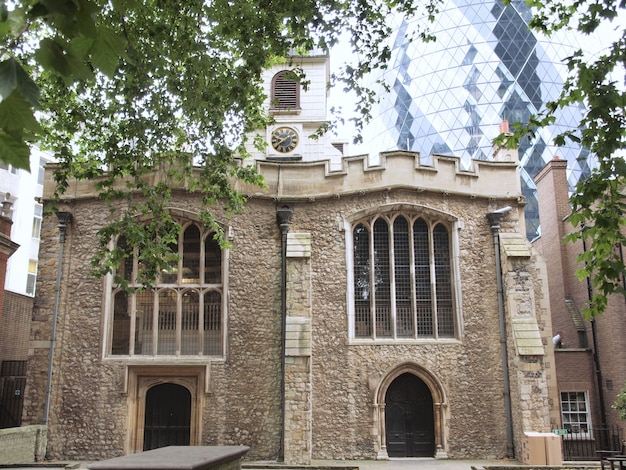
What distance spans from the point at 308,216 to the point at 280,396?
4.67m

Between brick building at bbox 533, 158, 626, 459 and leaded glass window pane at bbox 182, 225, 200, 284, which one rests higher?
leaded glass window pane at bbox 182, 225, 200, 284

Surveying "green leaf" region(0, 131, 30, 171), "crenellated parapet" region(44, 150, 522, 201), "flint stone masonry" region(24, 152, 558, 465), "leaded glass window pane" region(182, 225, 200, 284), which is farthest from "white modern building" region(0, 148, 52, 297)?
"green leaf" region(0, 131, 30, 171)

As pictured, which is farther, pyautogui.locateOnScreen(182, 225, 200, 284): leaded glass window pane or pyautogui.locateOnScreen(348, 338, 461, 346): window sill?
pyautogui.locateOnScreen(182, 225, 200, 284): leaded glass window pane

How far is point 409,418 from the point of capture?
1578 centimetres

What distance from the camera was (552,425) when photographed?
1597 centimetres

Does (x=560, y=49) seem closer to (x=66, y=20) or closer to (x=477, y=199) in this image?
(x=477, y=199)

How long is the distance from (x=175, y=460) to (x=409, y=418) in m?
9.92

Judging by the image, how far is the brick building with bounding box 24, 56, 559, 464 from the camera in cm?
1529

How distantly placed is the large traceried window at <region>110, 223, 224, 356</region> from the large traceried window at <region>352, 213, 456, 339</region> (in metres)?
3.70

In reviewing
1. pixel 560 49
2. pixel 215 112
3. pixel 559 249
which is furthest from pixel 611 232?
pixel 560 49

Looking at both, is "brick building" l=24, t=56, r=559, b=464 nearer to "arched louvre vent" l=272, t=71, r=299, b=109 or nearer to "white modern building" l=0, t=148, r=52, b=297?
"arched louvre vent" l=272, t=71, r=299, b=109

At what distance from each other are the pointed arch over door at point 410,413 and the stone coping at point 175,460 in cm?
760

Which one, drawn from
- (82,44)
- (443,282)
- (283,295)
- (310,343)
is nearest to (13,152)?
(82,44)

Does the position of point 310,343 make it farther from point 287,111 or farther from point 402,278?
point 287,111
